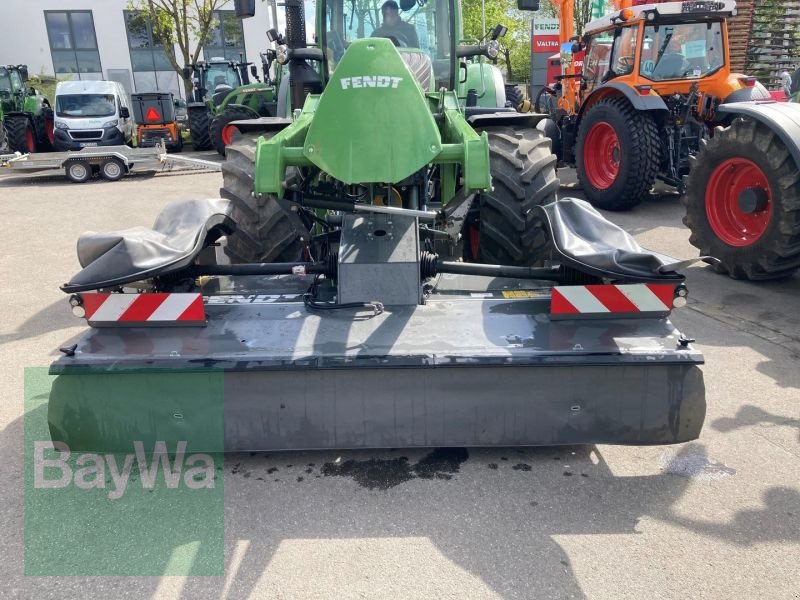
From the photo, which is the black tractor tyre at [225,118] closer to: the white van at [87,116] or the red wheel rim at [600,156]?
the white van at [87,116]

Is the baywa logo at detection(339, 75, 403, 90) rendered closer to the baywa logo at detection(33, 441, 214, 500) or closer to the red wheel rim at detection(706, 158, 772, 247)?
the baywa logo at detection(33, 441, 214, 500)

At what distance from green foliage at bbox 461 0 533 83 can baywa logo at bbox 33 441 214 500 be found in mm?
21548

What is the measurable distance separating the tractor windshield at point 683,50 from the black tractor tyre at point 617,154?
0.79 meters

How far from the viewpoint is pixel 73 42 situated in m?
29.1

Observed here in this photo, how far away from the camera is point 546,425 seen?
2.83 m

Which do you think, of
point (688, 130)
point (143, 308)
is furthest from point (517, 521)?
point (688, 130)

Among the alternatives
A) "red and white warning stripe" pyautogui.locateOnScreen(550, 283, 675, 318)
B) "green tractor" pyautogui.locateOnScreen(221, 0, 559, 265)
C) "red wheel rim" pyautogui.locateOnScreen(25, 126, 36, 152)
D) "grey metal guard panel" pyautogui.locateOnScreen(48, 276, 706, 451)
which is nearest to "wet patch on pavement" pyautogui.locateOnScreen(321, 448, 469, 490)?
"grey metal guard panel" pyautogui.locateOnScreen(48, 276, 706, 451)

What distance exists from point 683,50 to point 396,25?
5.28 m

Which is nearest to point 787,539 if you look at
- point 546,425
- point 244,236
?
point 546,425

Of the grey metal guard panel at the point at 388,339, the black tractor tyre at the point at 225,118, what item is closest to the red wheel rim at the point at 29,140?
the black tractor tyre at the point at 225,118

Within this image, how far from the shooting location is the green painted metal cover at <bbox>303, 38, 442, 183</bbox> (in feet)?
10.2

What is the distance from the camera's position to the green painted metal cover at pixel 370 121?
311 cm

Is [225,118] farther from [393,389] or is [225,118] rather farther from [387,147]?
[393,389]

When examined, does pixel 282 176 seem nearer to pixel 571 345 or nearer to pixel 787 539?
pixel 571 345
